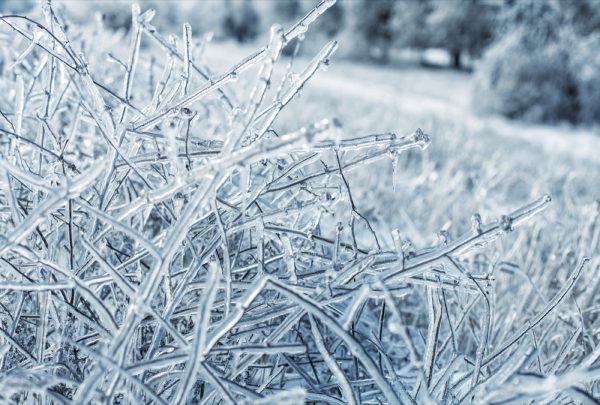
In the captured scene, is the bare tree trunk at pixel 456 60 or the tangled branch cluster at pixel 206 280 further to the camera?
the bare tree trunk at pixel 456 60

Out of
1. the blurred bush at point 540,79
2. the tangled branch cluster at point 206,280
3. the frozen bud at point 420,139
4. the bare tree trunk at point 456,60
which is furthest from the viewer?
the bare tree trunk at point 456,60

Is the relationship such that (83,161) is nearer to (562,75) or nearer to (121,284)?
(121,284)

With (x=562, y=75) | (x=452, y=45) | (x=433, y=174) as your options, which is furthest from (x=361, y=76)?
(x=433, y=174)

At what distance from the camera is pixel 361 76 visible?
1677cm

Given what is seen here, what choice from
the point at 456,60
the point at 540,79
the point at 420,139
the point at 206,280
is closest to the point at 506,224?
the point at 420,139

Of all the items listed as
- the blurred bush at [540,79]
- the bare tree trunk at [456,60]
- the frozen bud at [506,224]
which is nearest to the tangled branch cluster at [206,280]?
the frozen bud at [506,224]

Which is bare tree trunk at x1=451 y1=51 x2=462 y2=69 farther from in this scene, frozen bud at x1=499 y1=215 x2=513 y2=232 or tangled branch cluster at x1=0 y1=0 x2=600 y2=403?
frozen bud at x1=499 y1=215 x2=513 y2=232

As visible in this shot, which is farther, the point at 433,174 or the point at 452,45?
the point at 452,45

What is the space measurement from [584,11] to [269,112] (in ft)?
42.6

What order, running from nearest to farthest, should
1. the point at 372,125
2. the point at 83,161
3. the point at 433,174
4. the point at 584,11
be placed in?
the point at 83,161
the point at 433,174
the point at 372,125
the point at 584,11

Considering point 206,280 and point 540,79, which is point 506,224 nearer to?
point 206,280

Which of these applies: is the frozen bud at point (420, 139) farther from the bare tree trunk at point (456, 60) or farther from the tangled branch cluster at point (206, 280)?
the bare tree trunk at point (456, 60)

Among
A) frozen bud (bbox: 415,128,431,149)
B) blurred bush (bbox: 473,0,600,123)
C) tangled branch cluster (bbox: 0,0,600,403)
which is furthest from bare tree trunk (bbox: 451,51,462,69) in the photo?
frozen bud (bbox: 415,128,431,149)

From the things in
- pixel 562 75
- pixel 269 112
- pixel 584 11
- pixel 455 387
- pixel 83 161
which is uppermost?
pixel 584 11
